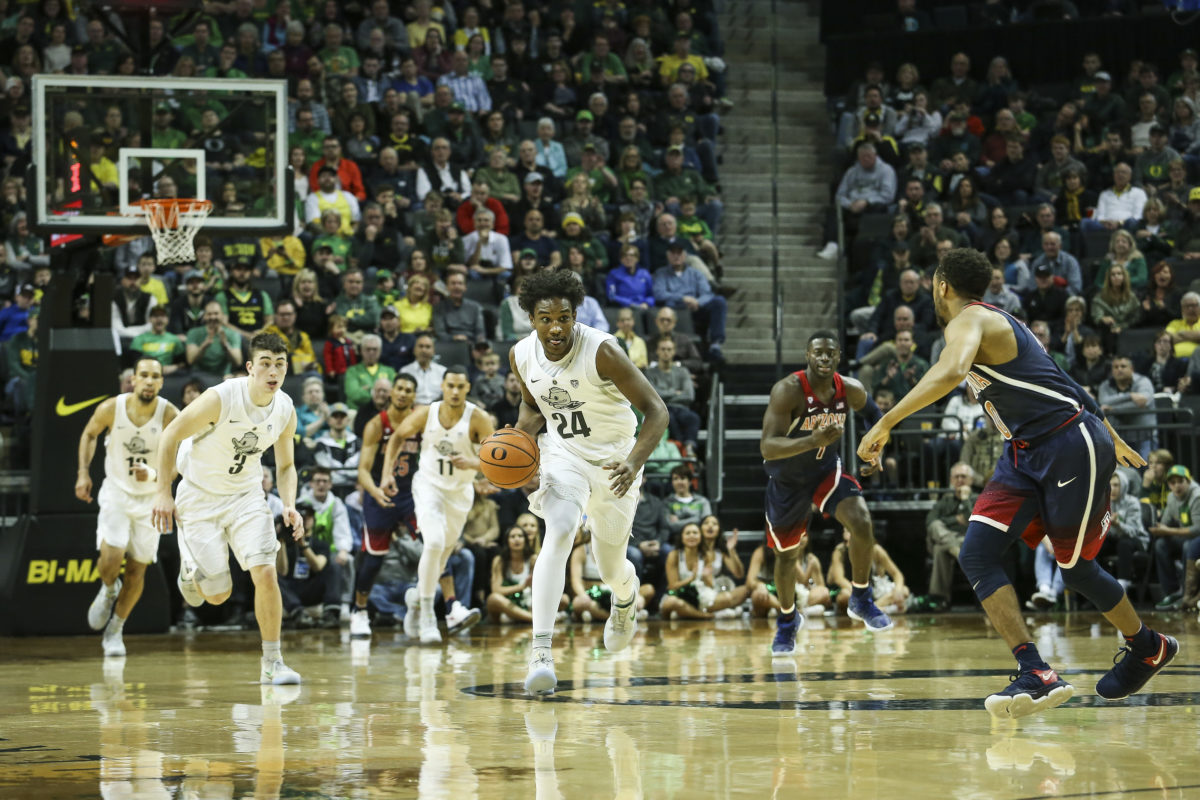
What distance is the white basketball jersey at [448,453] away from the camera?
11602 millimetres

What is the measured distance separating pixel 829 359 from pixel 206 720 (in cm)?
473

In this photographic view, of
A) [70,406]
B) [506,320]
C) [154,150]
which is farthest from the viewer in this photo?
[506,320]

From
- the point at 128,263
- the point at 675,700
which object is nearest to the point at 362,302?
the point at 128,263

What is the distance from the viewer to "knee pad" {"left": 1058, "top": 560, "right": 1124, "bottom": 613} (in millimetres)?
6223

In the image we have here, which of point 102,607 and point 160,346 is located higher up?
point 160,346

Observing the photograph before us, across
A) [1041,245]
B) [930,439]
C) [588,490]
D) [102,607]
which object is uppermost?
[1041,245]

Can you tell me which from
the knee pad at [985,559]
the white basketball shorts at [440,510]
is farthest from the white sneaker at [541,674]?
the white basketball shorts at [440,510]

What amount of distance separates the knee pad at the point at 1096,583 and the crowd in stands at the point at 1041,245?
717cm

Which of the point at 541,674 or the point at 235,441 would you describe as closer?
the point at 541,674

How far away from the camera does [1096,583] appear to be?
6230 mm

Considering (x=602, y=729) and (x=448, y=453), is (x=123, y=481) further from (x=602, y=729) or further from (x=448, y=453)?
(x=602, y=729)

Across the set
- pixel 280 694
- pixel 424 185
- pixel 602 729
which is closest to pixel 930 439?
pixel 424 185

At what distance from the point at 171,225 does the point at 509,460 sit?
237 inches

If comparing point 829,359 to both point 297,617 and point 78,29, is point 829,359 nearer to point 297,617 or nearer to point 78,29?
point 297,617
